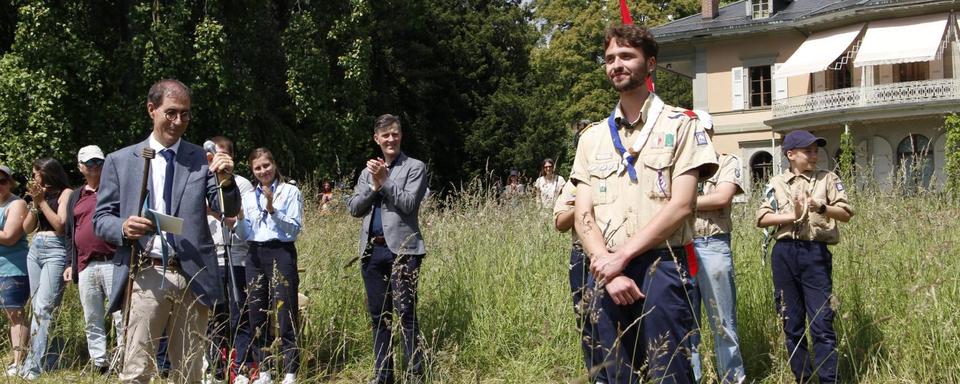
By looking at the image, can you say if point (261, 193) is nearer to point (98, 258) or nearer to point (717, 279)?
point (98, 258)

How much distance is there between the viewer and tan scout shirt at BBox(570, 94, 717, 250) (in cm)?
316

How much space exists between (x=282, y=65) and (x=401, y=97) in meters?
11.5

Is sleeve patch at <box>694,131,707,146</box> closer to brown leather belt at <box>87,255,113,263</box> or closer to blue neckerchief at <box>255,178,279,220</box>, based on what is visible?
blue neckerchief at <box>255,178,279,220</box>

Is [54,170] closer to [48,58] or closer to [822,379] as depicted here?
[822,379]

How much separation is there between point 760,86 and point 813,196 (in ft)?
97.7

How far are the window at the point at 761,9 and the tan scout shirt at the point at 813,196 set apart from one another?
29710mm

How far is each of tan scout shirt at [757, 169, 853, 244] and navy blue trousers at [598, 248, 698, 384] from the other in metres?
2.14

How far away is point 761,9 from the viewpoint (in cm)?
3319

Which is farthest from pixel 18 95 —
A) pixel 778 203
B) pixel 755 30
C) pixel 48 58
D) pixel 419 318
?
pixel 755 30

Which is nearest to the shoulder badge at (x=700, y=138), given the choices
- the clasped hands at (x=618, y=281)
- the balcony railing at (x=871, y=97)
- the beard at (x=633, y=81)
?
the beard at (x=633, y=81)

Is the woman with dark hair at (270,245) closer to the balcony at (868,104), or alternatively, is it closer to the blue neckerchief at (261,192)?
the blue neckerchief at (261,192)

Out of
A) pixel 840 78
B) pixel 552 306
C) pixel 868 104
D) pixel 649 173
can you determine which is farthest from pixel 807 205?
pixel 840 78

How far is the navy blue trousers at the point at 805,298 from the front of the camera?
484cm

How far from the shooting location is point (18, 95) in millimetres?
15945
